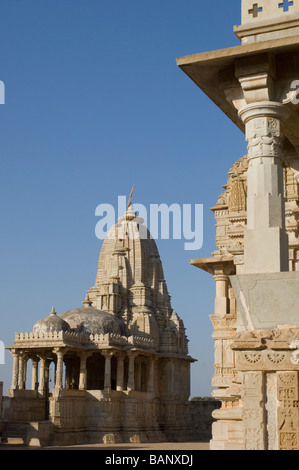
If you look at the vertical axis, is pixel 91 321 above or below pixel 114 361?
above

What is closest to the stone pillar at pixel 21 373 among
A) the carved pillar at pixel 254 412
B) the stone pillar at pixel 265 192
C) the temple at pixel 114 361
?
the temple at pixel 114 361

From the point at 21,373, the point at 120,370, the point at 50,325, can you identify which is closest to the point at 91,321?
the point at 120,370

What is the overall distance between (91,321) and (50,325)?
3.76 metres

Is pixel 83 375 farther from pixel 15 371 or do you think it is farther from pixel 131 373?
pixel 15 371

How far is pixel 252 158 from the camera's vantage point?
25.3 feet

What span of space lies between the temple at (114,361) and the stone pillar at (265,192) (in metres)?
26.6

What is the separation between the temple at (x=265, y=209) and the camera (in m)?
6.47

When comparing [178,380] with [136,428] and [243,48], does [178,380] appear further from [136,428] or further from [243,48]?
[243,48]

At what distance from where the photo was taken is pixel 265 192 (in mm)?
7547

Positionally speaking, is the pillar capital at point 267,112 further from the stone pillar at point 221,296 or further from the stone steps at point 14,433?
the stone steps at point 14,433

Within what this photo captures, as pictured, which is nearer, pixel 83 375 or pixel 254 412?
pixel 254 412

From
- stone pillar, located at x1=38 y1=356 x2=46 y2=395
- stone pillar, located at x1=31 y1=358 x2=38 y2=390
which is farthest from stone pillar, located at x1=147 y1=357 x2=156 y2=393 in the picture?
stone pillar, located at x1=38 y1=356 x2=46 y2=395

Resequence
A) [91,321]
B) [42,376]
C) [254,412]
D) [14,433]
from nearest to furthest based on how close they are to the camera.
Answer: [254,412]
[14,433]
[42,376]
[91,321]
